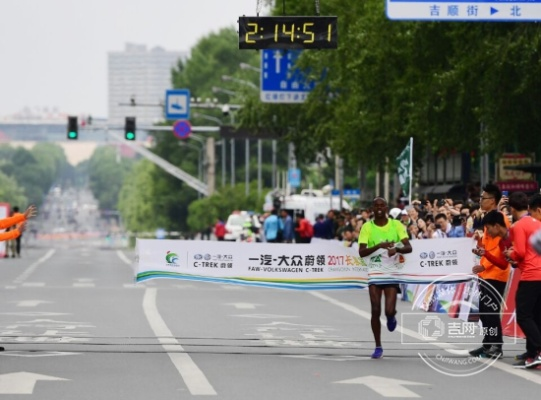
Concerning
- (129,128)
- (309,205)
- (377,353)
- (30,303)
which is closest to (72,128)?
(129,128)

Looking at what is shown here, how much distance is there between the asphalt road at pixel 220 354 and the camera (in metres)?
14.9

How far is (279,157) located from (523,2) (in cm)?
11287

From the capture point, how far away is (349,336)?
22.1 meters

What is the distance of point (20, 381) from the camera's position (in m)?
15.3

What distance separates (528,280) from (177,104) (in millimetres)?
56701

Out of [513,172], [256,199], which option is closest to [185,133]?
[256,199]

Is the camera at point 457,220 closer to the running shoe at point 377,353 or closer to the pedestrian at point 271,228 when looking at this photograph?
the running shoe at point 377,353

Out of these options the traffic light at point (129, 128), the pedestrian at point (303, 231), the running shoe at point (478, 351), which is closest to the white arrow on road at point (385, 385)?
the running shoe at point (478, 351)

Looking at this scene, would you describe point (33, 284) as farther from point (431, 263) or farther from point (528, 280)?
point (528, 280)

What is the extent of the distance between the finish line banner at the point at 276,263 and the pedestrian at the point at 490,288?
8.51ft

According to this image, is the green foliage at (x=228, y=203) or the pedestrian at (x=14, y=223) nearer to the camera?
the pedestrian at (x=14, y=223)

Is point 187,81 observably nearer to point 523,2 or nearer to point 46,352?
point 523,2

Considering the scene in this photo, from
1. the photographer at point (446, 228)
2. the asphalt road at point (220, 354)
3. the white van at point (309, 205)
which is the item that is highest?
the white van at point (309, 205)

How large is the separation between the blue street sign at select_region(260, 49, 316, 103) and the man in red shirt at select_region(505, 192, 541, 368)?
36.7 metres
